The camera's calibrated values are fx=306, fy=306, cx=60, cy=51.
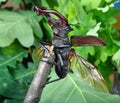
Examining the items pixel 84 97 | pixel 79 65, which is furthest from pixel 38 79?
pixel 84 97

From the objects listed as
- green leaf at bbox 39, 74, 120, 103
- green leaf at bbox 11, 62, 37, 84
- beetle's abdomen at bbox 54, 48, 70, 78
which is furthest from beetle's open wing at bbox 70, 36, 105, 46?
green leaf at bbox 11, 62, 37, 84

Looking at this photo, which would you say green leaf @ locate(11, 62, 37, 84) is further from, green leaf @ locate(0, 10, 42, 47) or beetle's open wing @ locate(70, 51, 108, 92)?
beetle's open wing @ locate(70, 51, 108, 92)

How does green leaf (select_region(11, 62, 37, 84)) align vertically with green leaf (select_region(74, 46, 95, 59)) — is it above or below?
below

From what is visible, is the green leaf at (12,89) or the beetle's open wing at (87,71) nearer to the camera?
the beetle's open wing at (87,71)

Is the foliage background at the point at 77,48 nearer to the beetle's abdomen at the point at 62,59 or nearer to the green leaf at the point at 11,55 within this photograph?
the green leaf at the point at 11,55

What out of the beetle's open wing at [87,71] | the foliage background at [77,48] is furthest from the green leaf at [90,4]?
the beetle's open wing at [87,71]
